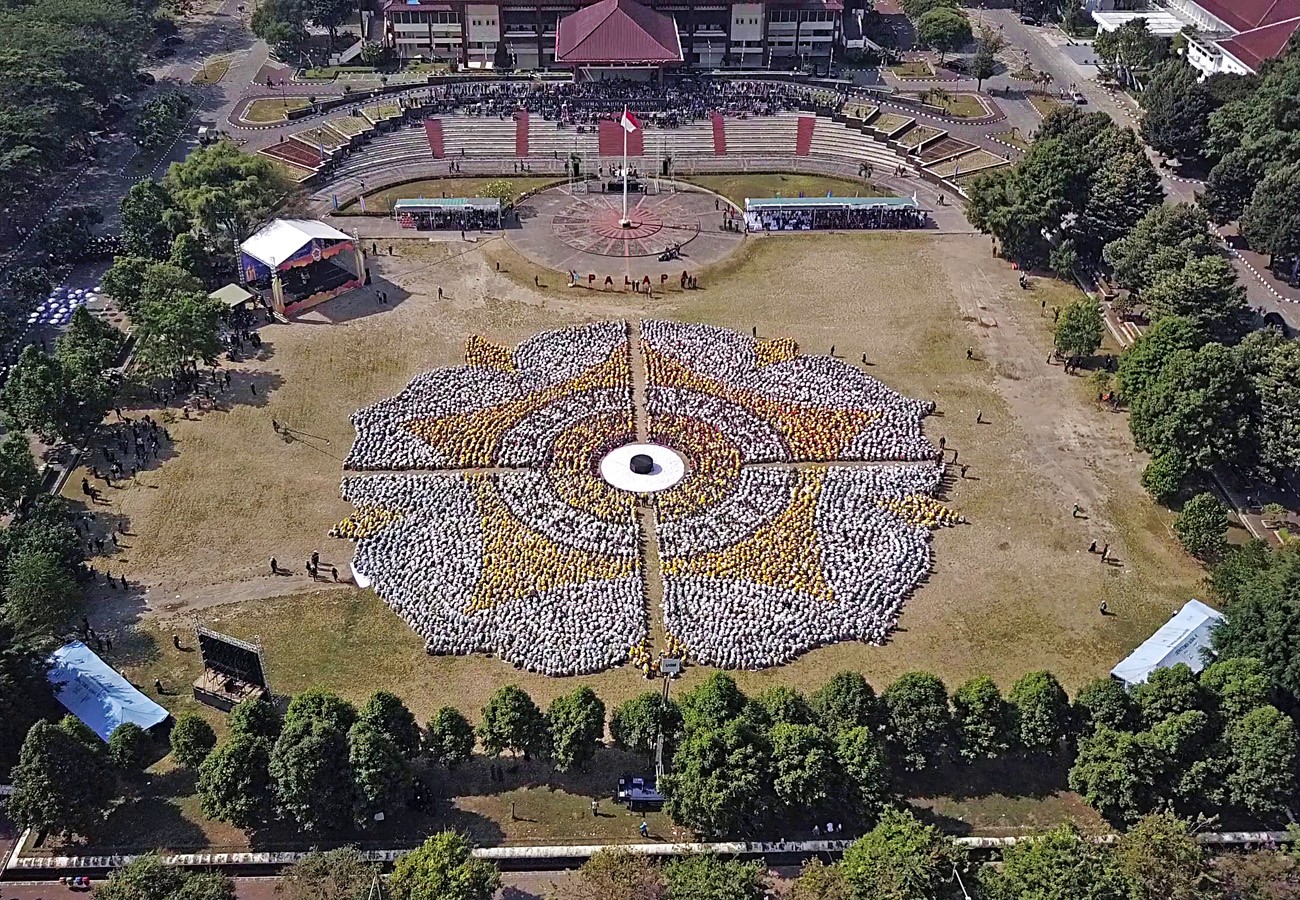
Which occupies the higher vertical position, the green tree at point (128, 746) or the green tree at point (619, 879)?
the green tree at point (619, 879)

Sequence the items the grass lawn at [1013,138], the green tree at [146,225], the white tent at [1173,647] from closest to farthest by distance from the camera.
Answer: the white tent at [1173,647] → the green tree at [146,225] → the grass lawn at [1013,138]

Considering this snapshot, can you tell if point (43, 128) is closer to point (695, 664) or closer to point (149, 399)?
point (149, 399)

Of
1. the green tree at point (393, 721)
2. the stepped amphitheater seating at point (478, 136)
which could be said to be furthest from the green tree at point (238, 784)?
the stepped amphitheater seating at point (478, 136)

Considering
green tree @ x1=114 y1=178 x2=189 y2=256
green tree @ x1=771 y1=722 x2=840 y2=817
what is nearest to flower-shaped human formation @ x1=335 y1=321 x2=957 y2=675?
green tree @ x1=771 y1=722 x2=840 y2=817

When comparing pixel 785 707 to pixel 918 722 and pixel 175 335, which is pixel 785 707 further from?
pixel 175 335

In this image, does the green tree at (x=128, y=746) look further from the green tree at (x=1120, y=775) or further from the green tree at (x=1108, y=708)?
the green tree at (x=1108, y=708)

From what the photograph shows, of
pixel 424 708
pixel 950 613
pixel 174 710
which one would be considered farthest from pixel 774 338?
pixel 174 710

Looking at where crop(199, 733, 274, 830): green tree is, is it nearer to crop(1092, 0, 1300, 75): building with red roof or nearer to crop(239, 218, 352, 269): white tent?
crop(239, 218, 352, 269): white tent
